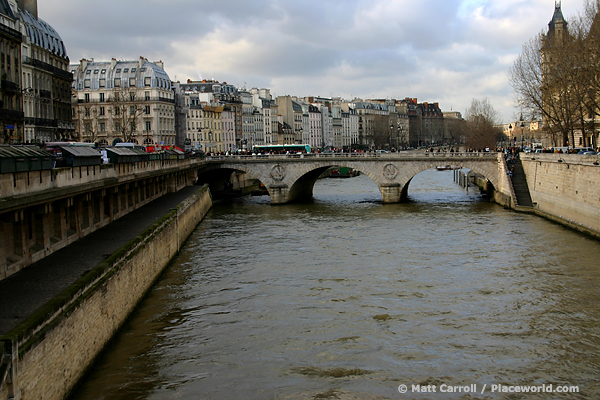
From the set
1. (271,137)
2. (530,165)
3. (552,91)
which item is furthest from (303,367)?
(271,137)

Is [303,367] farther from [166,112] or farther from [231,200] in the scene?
[166,112]

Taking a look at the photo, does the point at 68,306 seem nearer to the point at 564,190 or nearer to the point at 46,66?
the point at 564,190

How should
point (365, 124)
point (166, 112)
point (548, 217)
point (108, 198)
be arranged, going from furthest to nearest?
point (365, 124) < point (166, 112) < point (548, 217) < point (108, 198)

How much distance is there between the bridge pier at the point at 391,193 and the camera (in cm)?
5284

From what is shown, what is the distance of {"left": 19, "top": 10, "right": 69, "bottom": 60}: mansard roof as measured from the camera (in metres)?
45.6

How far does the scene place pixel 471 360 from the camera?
621 inches

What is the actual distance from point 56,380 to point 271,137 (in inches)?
4554

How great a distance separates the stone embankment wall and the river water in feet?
3.79

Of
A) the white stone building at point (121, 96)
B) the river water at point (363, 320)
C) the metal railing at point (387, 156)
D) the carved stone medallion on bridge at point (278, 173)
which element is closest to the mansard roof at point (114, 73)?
the white stone building at point (121, 96)

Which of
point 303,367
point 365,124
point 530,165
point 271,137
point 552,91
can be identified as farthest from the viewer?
point 365,124

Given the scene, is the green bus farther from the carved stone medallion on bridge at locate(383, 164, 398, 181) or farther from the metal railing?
the carved stone medallion on bridge at locate(383, 164, 398, 181)

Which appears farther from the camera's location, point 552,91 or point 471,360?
point 552,91

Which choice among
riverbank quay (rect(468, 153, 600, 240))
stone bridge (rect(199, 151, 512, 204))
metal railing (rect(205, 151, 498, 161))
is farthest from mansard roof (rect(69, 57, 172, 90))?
riverbank quay (rect(468, 153, 600, 240))

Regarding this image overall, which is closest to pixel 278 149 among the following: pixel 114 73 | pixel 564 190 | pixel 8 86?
pixel 114 73
